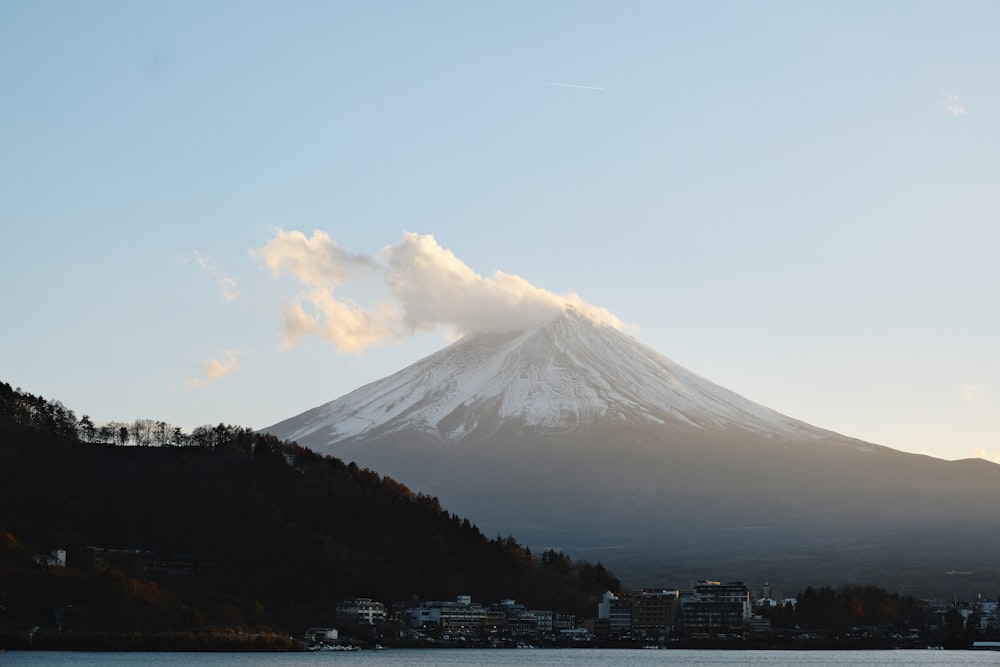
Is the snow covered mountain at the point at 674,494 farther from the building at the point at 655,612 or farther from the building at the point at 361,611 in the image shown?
the building at the point at 361,611

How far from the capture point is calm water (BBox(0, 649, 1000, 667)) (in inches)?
2589

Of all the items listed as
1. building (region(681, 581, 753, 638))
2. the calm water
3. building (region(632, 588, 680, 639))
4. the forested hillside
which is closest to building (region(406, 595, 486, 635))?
the forested hillside

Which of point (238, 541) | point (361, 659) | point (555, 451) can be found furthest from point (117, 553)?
point (555, 451)

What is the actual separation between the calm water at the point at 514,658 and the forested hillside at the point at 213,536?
4.98 meters

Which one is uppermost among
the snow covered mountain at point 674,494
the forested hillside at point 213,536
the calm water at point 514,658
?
the snow covered mountain at point 674,494

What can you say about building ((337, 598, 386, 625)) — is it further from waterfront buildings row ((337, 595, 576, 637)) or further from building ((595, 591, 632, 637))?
building ((595, 591, 632, 637))

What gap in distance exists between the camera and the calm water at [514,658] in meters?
65.8

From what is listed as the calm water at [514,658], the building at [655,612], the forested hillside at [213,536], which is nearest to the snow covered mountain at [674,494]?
the building at [655,612]

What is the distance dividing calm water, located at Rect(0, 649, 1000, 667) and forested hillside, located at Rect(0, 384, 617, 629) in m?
4.98

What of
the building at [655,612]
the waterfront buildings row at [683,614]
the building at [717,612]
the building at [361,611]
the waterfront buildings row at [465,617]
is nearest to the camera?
the building at [361,611]

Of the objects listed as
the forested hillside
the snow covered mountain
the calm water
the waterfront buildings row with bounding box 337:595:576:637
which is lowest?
the calm water

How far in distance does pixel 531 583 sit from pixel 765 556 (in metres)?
51.1

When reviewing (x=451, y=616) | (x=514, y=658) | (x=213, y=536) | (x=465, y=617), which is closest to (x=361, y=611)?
(x=451, y=616)

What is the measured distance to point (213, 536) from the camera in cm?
8956
